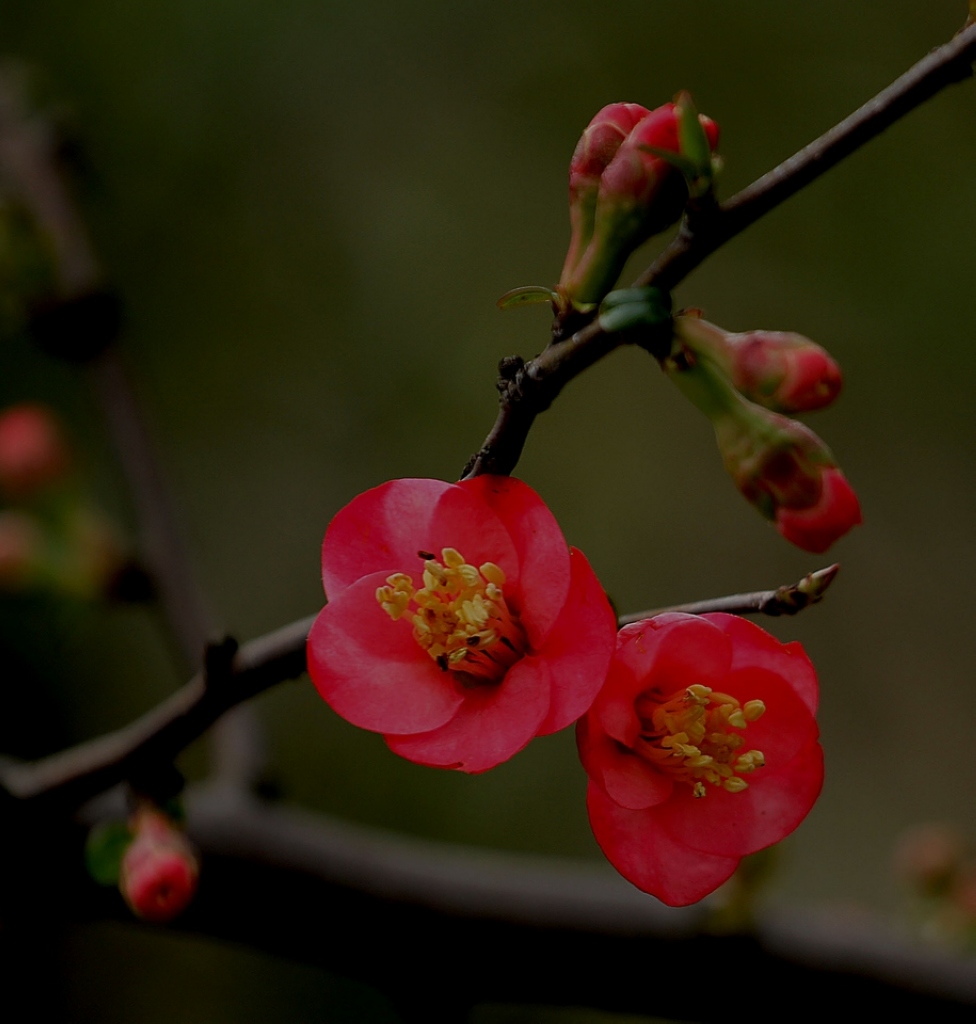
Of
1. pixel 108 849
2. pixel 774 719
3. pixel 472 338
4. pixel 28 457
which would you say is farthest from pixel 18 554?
pixel 472 338

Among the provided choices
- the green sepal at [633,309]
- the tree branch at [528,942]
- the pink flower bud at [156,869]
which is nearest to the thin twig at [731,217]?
the green sepal at [633,309]

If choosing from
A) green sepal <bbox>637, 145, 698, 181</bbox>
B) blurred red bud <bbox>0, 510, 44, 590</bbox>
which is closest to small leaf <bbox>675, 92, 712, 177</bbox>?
green sepal <bbox>637, 145, 698, 181</bbox>

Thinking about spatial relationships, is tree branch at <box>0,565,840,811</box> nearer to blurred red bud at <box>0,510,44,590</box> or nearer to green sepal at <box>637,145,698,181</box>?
green sepal at <box>637,145,698,181</box>

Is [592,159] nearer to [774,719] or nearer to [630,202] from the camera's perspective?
[630,202]

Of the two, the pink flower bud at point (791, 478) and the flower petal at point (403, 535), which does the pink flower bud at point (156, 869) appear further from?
the pink flower bud at point (791, 478)

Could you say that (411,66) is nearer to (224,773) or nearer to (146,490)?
(146,490)

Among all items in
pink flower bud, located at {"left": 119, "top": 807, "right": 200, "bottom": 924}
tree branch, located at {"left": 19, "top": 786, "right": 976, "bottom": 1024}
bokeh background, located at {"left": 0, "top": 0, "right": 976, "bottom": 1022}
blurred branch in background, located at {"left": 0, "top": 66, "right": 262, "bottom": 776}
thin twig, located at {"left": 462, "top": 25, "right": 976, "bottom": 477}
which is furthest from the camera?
bokeh background, located at {"left": 0, "top": 0, "right": 976, "bottom": 1022}
